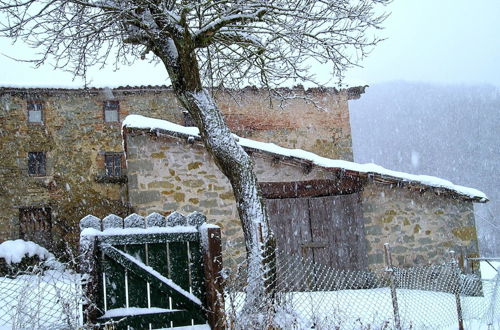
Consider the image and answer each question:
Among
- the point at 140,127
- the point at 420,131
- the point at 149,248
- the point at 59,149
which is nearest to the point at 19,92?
the point at 59,149

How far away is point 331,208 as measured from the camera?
9.58m

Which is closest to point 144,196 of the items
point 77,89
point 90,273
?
point 90,273

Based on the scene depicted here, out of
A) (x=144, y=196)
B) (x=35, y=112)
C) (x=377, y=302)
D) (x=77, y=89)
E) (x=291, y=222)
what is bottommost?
(x=377, y=302)

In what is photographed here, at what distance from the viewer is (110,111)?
1529cm

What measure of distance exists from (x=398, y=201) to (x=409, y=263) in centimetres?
126

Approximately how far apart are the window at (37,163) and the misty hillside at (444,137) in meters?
25.3

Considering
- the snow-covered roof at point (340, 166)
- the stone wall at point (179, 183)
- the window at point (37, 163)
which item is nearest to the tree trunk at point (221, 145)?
the snow-covered roof at point (340, 166)

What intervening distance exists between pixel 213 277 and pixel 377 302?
462cm

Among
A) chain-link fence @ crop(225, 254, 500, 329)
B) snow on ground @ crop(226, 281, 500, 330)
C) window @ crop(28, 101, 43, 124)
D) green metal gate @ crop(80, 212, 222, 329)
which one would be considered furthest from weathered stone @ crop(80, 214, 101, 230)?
window @ crop(28, 101, 43, 124)

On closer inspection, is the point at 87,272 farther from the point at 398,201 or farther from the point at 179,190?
the point at 398,201

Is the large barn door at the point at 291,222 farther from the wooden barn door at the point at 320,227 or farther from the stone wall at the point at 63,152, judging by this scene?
the stone wall at the point at 63,152

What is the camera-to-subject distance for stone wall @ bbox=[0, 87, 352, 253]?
48.3 feet

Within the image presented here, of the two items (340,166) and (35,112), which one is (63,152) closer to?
(35,112)

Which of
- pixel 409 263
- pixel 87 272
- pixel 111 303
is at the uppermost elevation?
pixel 87 272
